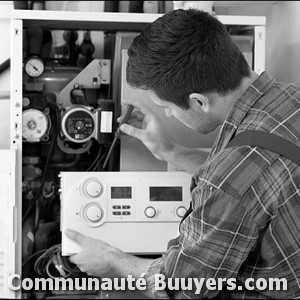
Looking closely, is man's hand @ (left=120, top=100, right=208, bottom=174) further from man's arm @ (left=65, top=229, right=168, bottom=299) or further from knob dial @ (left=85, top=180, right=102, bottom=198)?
man's arm @ (left=65, top=229, right=168, bottom=299)

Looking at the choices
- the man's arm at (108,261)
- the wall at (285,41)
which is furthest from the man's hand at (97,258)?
the wall at (285,41)

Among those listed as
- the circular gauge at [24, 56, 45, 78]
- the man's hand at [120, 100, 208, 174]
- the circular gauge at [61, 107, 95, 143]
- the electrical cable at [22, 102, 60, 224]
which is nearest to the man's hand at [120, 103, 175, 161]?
the man's hand at [120, 100, 208, 174]

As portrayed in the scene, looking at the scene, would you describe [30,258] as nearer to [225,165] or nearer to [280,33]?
[225,165]

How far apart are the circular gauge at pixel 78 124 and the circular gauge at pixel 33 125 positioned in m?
0.06

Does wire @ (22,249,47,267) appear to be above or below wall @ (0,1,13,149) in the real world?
below

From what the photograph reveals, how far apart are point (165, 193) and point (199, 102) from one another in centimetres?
43

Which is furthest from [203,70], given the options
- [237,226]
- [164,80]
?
[237,226]

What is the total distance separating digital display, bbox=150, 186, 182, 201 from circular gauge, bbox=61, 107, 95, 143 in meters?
0.27

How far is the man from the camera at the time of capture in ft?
3.90

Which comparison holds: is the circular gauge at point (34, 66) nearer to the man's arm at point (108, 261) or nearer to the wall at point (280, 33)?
the man's arm at point (108, 261)

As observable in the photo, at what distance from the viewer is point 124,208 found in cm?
167

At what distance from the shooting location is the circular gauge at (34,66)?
1.81 m

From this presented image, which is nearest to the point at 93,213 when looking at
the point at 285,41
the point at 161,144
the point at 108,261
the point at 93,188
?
the point at 93,188

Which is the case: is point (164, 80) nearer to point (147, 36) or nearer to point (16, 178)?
point (147, 36)
